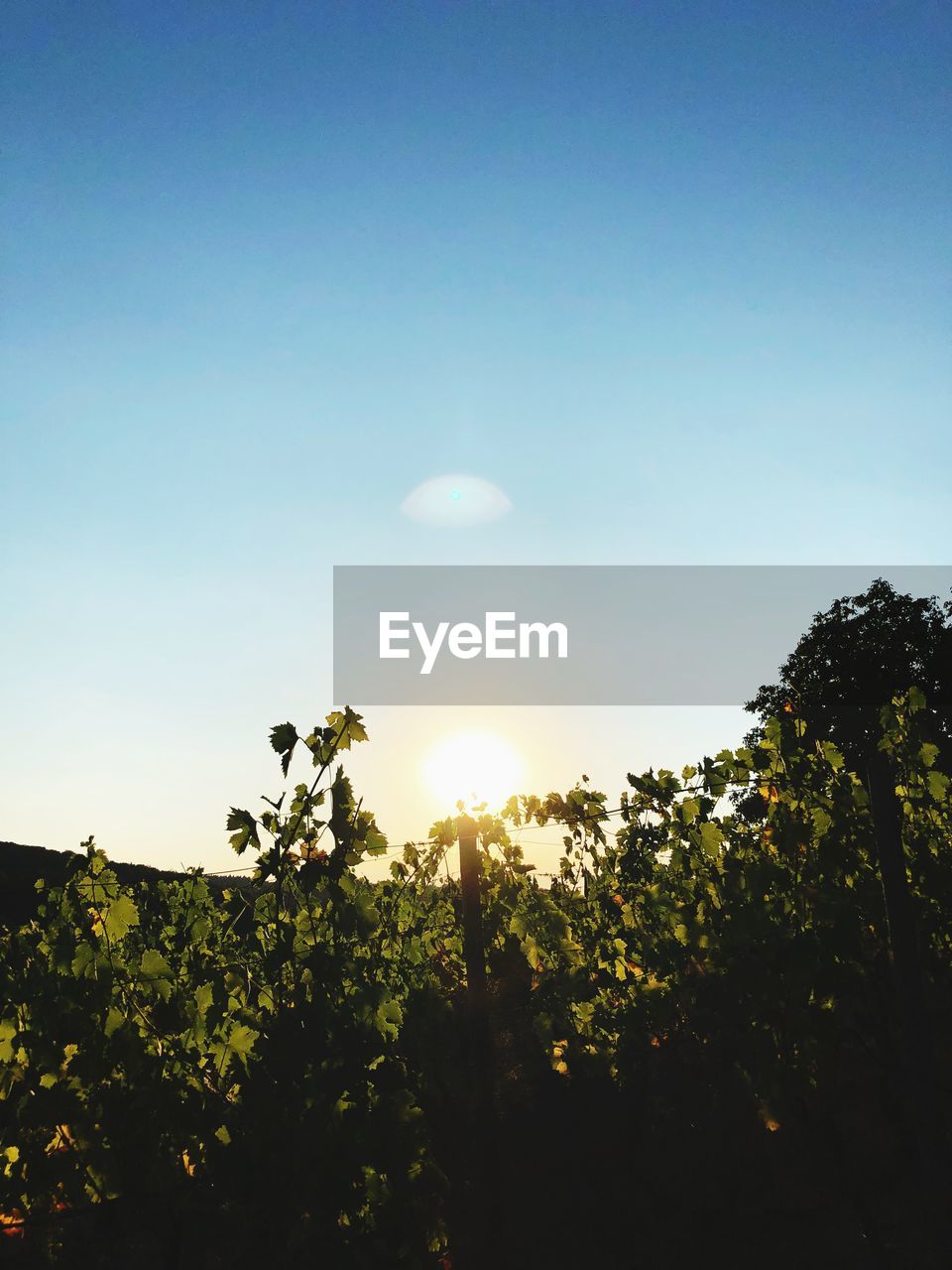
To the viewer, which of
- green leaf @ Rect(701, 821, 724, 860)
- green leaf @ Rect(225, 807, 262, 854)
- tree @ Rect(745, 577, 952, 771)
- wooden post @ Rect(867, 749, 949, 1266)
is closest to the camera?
wooden post @ Rect(867, 749, 949, 1266)

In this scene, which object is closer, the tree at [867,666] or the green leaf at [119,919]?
the green leaf at [119,919]

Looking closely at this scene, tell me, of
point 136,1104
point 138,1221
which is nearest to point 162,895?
point 138,1221

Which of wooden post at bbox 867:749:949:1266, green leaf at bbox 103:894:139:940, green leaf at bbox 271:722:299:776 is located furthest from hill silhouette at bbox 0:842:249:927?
wooden post at bbox 867:749:949:1266

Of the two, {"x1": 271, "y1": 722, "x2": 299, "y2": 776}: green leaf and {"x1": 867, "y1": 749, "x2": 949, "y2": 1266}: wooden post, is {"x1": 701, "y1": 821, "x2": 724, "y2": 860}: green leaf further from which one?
{"x1": 271, "y1": 722, "x2": 299, "y2": 776}: green leaf

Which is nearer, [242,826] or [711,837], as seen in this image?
[242,826]

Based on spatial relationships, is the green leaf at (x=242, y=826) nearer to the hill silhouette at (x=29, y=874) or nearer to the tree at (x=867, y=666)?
the hill silhouette at (x=29, y=874)

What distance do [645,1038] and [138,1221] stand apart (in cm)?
502

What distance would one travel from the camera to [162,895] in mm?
12445

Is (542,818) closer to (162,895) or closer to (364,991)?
(364,991)

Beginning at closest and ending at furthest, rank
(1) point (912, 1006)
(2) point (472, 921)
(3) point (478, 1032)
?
(1) point (912, 1006) → (3) point (478, 1032) → (2) point (472, 921)

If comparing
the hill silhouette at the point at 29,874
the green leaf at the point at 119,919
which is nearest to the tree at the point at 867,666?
the hill silhouette at the point at 29,874

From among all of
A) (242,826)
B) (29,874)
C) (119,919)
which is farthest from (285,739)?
(29,874)

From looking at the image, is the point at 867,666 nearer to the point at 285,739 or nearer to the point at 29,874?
the point at 285,739

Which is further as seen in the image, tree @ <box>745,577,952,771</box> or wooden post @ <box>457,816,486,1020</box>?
tree @ <box>745,577,952,771</box>
